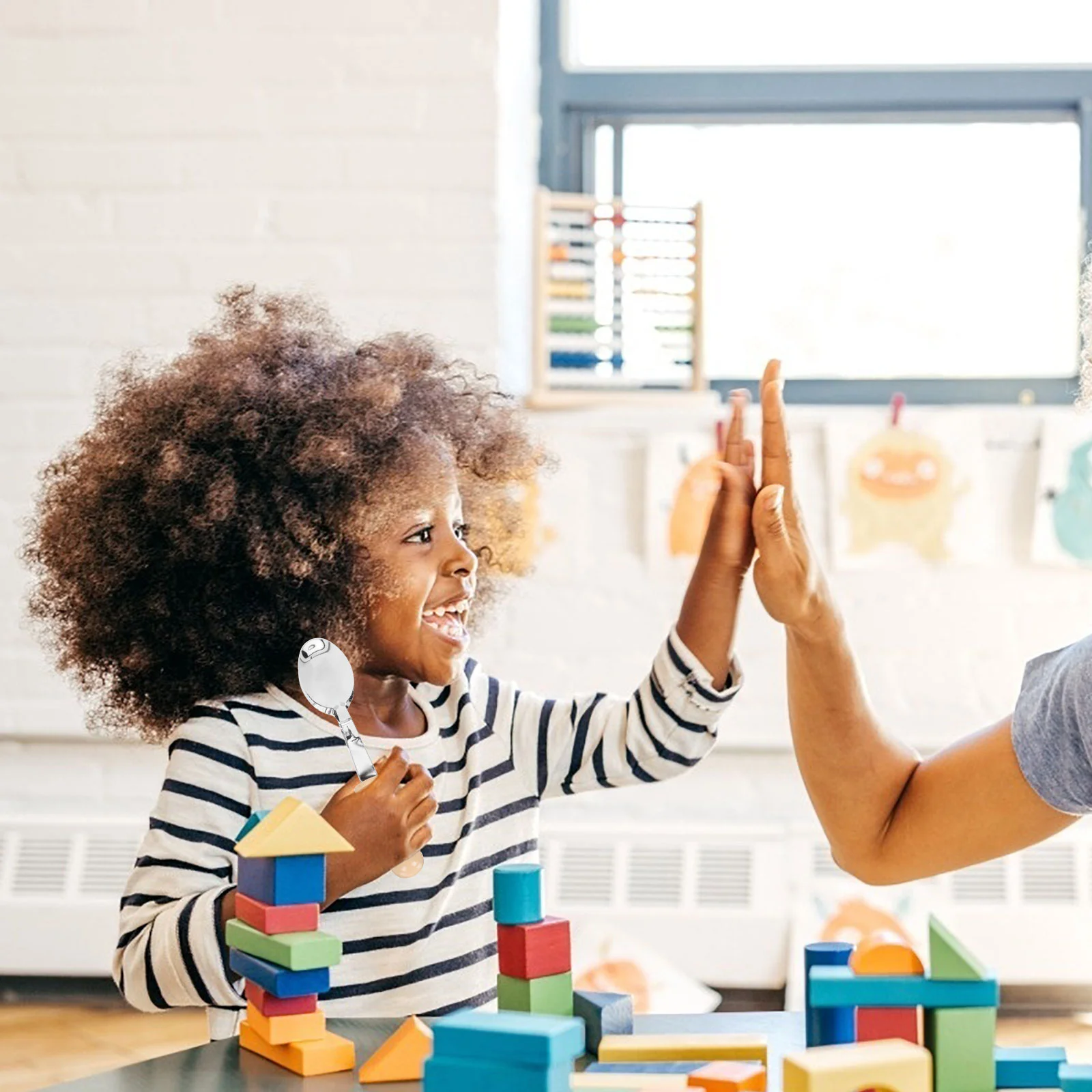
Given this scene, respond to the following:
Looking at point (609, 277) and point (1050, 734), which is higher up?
point (609, 277)

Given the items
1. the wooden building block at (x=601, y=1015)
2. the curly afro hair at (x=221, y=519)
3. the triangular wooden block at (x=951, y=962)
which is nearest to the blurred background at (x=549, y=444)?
the curly afro hair at (x=221, y=519)

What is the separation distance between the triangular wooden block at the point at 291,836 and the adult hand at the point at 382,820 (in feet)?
0.28

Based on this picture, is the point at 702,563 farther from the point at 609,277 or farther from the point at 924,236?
the point at 924,236

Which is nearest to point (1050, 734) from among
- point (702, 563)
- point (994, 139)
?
point (702, 563)

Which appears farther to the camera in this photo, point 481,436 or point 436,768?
point 481,436

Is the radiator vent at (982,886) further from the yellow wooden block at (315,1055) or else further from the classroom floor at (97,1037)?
the yellow wooden block at (315,1055)

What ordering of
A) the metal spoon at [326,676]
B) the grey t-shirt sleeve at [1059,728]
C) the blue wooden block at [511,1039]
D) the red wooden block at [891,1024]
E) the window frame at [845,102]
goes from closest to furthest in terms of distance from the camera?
the blue wooden block at [511,1039], the red wooden block at [891,1024], the grey t-shirt sleeve at [1059,728], the metal spoon at [326,676], the window frame at [845,102]

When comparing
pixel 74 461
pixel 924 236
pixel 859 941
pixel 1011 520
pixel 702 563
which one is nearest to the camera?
pixel 702 563

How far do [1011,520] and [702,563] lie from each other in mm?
1293

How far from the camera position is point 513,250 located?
2.37 metres

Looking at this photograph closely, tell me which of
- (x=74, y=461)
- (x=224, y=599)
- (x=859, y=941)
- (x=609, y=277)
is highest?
(x=609, y=277)

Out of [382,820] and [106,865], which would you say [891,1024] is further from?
[106,865]

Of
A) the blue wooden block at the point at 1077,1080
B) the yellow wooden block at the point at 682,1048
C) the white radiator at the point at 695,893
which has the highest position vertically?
the blue wooden block at the point at 1077,1080

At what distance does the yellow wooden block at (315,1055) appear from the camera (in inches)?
28.8
